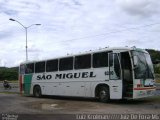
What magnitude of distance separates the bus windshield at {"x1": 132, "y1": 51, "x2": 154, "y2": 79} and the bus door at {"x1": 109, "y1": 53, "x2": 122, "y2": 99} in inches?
37.2

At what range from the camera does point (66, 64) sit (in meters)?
24.2

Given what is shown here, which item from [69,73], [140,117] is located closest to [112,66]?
[69,73]

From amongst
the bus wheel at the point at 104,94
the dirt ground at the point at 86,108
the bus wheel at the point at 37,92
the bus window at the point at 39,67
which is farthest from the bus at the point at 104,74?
the bus wheel at the point at 37,92

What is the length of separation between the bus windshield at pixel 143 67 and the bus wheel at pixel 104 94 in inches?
80.0

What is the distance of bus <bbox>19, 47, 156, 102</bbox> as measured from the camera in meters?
19.5

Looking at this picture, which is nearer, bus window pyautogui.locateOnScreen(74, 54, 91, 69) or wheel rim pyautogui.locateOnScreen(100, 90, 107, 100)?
wheel rim pyautogui.locateOnScreen(100, 90, 107, 100)

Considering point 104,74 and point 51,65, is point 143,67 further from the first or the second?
point 51,65

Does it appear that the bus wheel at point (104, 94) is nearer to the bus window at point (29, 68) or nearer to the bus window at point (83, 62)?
the bus window at point (83, 62)

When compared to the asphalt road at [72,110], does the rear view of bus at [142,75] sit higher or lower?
higher

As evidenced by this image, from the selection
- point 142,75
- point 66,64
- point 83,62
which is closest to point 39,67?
point 66,64

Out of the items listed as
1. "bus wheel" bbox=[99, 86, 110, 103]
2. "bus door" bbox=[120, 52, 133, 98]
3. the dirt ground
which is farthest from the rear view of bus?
"bus wheel" bbox=[99, 86, 110, 103]

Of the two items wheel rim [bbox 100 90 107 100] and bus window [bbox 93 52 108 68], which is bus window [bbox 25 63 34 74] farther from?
wheel rim [bbox 100 90 107 100]

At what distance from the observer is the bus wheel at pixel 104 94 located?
66.8ft

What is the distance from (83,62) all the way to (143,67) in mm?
4114
